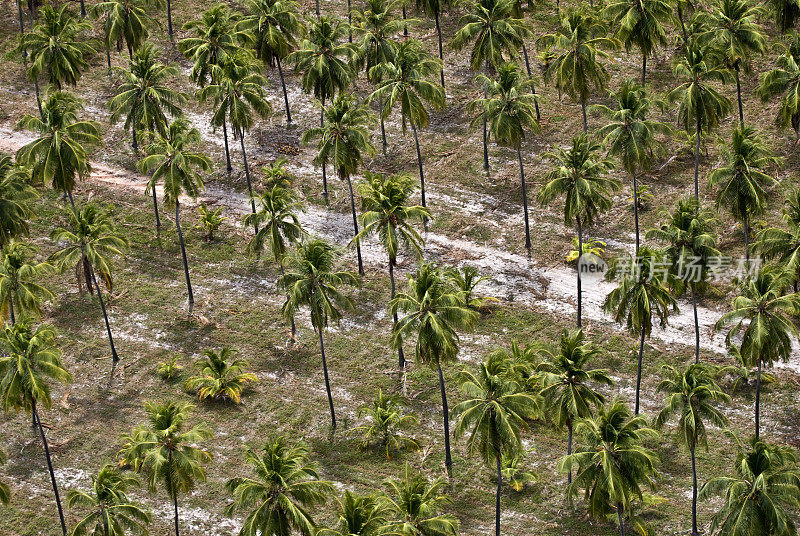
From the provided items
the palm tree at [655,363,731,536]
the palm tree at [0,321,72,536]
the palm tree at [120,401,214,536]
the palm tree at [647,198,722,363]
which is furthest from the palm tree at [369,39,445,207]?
the palm tree at [0,321,72,536]

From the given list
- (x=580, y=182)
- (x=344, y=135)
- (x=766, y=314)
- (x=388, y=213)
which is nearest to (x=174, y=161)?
(x=344, y=135)

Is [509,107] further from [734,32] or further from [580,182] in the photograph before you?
[734,32]

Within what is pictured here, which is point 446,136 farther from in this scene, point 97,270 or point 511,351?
point 97,270

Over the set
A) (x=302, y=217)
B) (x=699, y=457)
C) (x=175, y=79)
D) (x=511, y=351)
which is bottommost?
(x=699, y=457)

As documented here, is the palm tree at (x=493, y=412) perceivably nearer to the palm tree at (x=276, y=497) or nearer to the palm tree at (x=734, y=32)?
the palm tree at (x=276, y=497)

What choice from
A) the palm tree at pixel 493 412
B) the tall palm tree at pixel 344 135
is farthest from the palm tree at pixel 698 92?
the palm tree at pixel 493 412

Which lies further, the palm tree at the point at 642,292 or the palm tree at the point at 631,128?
the palm tree at the point at 631,128

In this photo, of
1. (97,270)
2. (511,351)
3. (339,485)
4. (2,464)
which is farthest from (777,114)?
(2,464)
